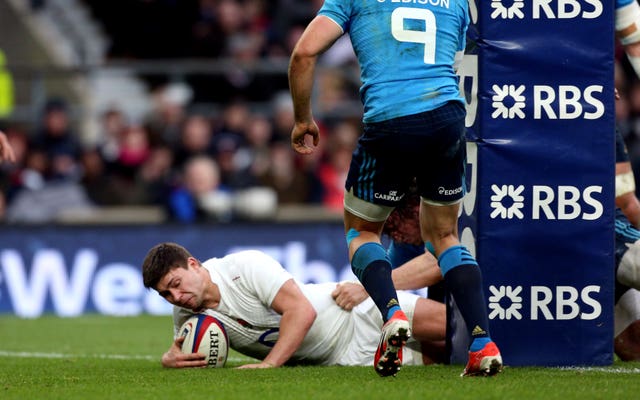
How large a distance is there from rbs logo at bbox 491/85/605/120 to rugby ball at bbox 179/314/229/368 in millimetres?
1948

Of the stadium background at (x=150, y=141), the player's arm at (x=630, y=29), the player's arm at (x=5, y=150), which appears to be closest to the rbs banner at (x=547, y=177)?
the player's arm at (x=630, y=29)

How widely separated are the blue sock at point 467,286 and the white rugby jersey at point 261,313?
1277 millimetres

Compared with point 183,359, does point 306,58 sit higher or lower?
higher

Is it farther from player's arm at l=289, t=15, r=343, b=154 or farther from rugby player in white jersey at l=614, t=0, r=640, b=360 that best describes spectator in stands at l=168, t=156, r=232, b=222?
player's arm at l=289, t=15, r=343, b=154

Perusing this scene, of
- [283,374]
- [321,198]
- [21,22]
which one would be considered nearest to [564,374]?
[283,374]

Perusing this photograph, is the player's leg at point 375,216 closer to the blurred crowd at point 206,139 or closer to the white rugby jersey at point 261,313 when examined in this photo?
the white rugby jersey at point 261,313

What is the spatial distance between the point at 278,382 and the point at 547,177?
6.05 ft

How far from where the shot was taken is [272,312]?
7.33 metres

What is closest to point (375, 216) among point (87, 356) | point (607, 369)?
point (607, 369)

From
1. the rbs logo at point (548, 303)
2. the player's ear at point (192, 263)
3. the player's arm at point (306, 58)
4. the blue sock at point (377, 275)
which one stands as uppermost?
the player's arm at point (306, 58)

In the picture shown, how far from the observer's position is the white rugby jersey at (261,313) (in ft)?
23.7

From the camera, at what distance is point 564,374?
6.31 meters

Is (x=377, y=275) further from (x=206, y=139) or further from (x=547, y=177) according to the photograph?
(x=206, y=139)

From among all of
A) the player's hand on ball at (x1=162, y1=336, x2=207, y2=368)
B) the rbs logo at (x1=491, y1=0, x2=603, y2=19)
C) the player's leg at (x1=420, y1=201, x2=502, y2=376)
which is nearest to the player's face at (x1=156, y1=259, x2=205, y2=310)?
the player's hand on ball at (x1=162, y1=336, x2=207, y2=368)
